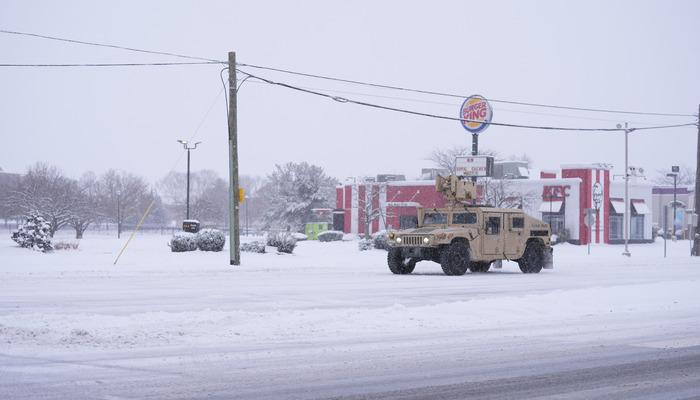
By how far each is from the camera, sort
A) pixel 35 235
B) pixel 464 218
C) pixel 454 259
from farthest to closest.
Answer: pixel 35 235 < pixel 464 218 < pixel 454 259

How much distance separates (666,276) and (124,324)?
19.3 m

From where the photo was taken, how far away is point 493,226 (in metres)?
26.5

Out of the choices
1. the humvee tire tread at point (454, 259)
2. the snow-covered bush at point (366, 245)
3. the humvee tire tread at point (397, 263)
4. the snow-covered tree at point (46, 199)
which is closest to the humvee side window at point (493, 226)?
the humvee tire tread at point (454, 259)

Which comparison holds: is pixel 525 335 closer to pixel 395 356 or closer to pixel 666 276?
pixel 395 356

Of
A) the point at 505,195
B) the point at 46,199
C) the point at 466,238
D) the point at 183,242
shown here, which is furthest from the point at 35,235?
the point at 505,195

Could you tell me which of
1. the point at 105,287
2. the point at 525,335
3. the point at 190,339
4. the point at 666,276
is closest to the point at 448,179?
the point at 666,276

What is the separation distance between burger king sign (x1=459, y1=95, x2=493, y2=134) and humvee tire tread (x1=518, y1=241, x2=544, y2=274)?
32.2 feet

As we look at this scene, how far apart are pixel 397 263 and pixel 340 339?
1452 cm

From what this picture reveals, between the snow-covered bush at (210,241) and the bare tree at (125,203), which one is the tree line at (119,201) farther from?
the snow-covered bush at (210,241)

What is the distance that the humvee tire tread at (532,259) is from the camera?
28.0 m

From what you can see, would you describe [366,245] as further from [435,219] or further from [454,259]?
[454,259]

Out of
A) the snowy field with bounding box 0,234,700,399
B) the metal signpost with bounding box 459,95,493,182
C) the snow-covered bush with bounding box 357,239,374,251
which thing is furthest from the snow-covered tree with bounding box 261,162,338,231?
the snowy field with bounding box 0,234,700,399

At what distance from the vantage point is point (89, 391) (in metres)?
7.77

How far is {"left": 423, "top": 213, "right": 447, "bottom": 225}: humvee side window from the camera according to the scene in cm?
2666
